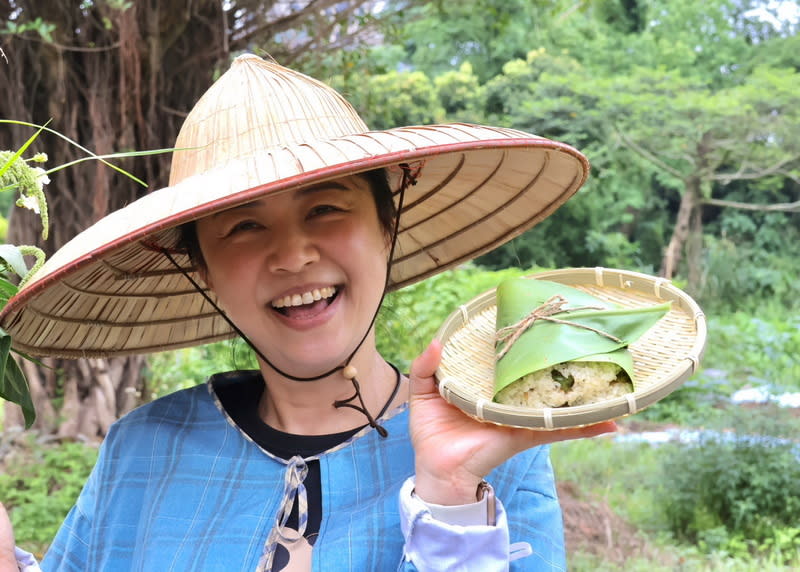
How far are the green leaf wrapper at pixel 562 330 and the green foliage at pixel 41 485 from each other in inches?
99.8

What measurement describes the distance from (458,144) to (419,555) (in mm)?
471

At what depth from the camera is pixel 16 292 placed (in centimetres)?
118

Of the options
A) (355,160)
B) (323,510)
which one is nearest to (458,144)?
(355,160)

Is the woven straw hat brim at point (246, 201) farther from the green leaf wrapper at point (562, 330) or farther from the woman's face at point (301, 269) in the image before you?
the green leaf wrapper at point (562, 330)

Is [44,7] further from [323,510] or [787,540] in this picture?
[787,540]

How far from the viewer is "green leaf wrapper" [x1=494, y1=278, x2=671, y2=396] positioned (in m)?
0.98

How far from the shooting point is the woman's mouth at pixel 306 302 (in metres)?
1.11

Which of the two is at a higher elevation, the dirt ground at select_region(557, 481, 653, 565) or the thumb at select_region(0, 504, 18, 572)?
the thumb at select_region(0, 504, 18, 572)

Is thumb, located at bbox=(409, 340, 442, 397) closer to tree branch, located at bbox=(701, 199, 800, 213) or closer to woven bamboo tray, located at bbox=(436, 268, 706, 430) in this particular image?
woven bamboo tray, located at bbox=(436, 268, 706, 430)

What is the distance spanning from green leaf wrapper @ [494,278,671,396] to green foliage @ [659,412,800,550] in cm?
270

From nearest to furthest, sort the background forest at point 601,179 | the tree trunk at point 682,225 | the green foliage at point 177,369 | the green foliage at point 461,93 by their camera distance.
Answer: the background forest at point 601,179 → the green foliage at point 177,369 → the tree trunk at point 682,225 → the green foliage at point 461,93

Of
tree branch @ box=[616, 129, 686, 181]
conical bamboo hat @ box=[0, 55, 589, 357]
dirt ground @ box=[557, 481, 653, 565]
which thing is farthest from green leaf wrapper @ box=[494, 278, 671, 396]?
tree branch @ box=[616, 129, 686, 181]

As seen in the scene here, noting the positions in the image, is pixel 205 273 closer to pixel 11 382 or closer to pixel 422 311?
pixel 11 382

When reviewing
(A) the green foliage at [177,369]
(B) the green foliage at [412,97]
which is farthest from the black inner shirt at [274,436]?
(B) the green foliage at [412,97]
